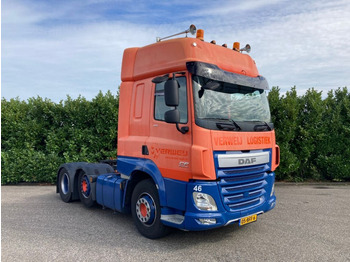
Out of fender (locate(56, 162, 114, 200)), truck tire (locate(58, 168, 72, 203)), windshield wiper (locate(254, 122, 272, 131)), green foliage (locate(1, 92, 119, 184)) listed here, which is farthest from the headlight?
green foliage (locate(1, 92, 119, 184))

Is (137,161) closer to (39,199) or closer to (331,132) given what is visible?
(39,199)

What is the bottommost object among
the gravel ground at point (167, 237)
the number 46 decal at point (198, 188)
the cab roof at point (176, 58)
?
the gravel ground at point (167, 237)

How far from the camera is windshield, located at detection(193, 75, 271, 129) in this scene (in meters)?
4.53

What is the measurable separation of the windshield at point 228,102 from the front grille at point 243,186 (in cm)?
81

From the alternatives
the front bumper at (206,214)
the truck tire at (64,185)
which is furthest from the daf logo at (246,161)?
the truck tire at (64,185)

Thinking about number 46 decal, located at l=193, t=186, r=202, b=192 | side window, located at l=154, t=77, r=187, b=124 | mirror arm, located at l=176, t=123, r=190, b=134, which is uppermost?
side window, located at l=154, t=77, r=187, b=124

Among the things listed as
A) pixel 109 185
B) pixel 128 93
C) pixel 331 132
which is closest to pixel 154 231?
pixel 109 185

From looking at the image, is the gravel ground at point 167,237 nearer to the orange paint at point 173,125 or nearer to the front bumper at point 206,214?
the front bumper at point 206,214

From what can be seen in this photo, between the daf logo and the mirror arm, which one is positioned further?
the daf logo

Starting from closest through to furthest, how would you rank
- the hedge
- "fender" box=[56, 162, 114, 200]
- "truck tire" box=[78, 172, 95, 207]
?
"truck tire" box=[78, 172, 95, 207]
"fender" box=[56, 162, 114, 200]
the hedge

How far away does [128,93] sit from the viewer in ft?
18.8

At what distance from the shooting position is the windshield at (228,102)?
178 inches

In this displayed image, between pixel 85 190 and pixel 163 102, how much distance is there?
3.36 metres

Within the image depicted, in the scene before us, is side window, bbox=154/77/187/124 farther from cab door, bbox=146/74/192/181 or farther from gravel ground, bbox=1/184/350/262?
gravel ground, bbox=1/184/350/262
